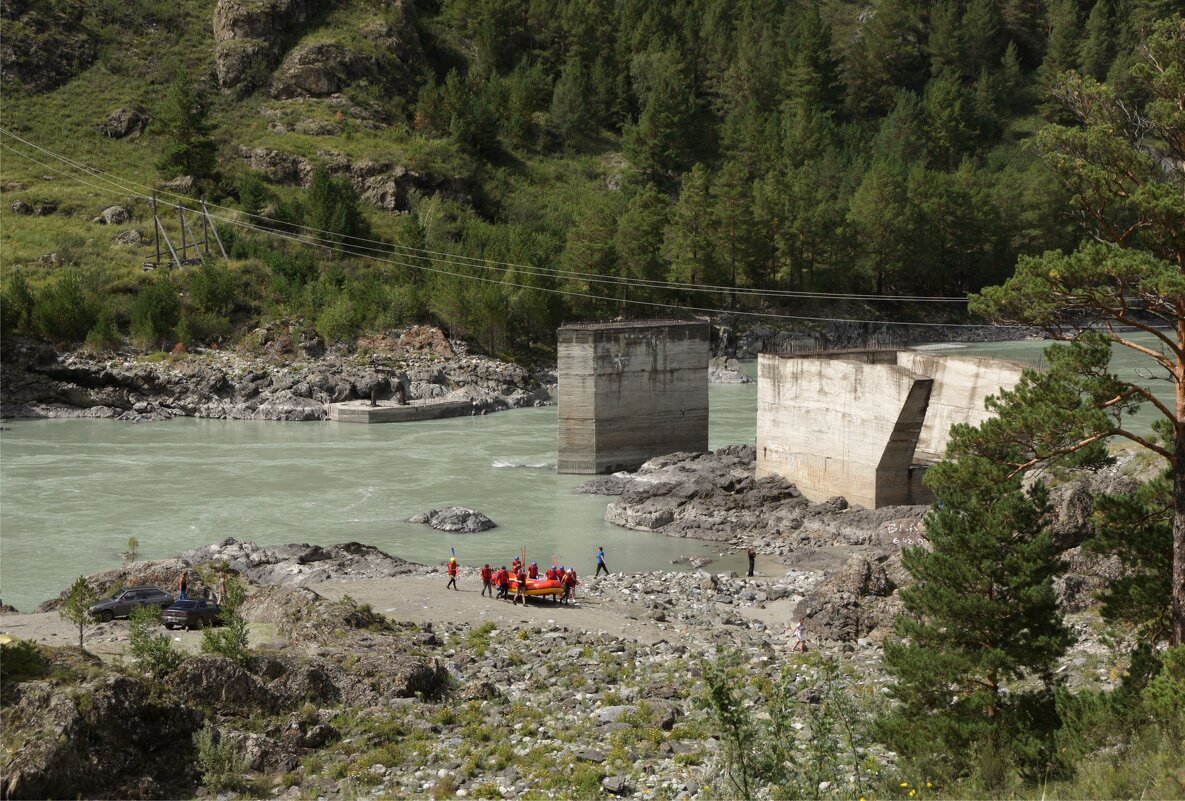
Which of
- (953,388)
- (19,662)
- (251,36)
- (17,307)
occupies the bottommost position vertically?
(19,662)

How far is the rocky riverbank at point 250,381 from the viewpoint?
60.7 m

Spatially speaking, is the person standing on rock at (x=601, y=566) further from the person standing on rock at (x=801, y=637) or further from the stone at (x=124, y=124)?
the stone at (x=124, y=124)

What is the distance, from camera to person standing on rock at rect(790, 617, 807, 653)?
862 inches

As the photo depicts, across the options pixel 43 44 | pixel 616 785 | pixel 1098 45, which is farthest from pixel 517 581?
pixel 1098 45

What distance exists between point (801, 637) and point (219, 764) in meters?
11.5

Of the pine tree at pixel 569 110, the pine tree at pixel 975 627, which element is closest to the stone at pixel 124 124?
the pine tree at pixel 569 110

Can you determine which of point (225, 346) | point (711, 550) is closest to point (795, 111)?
point (225, 346)

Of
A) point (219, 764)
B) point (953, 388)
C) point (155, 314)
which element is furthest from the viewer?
point (155, 314)

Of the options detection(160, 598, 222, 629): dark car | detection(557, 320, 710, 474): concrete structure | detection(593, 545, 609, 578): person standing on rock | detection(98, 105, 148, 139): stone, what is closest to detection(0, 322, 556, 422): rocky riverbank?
detection(557, 320, 710, 474): concrete structure

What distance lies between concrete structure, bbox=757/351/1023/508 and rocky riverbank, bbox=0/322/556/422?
26262 millimetres

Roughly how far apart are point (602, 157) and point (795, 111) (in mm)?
18584

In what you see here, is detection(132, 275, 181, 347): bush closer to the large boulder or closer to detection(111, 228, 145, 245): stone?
detection(111, 228, 145, 245): stone

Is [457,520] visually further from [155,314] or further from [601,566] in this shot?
[155,314]

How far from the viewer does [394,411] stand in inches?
2299
